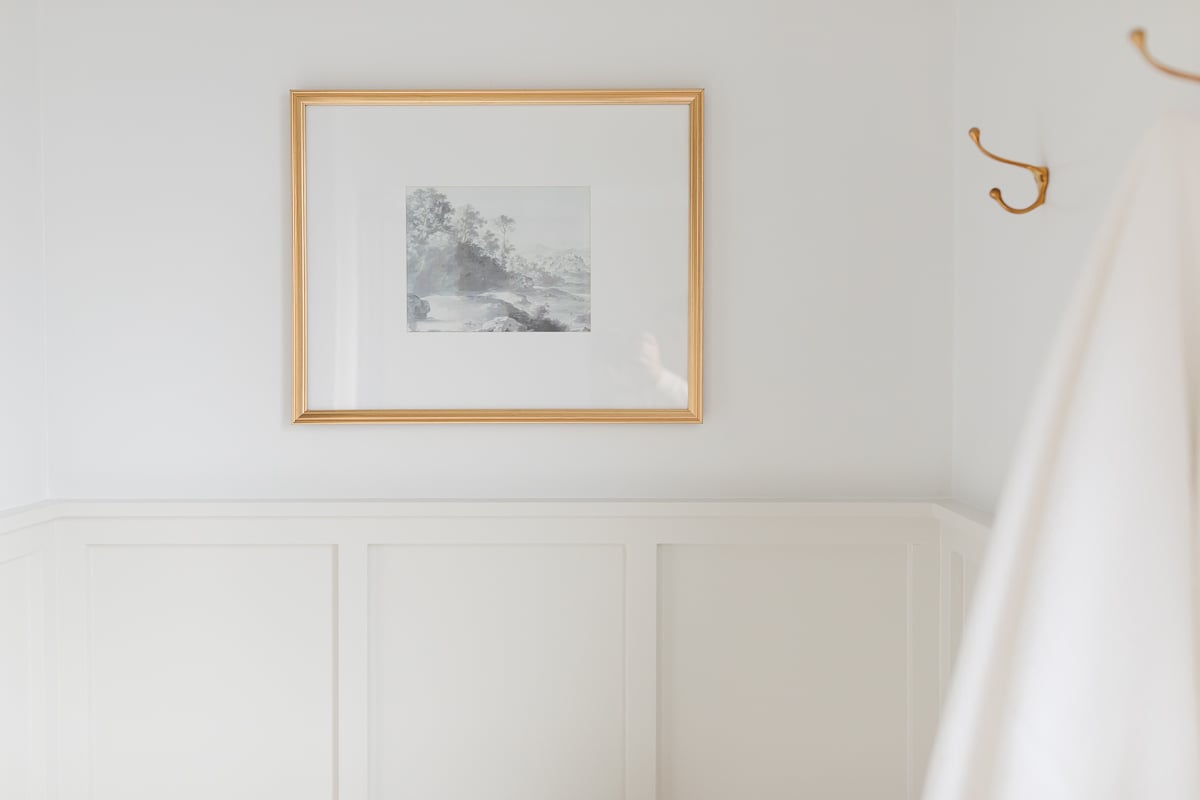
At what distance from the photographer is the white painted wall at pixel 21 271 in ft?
4.40

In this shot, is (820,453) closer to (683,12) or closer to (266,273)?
(683,12)

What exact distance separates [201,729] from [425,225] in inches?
36.0

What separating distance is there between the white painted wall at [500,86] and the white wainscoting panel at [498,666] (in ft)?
0.45

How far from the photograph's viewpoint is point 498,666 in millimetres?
1422

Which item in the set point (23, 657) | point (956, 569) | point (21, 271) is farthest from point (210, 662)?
point (956, 569)

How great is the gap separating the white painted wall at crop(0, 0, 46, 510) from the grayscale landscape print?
2.00 feet

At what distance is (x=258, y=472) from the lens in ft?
4.69

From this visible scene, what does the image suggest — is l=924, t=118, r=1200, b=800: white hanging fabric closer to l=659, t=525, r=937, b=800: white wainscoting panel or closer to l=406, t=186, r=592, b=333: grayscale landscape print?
l=659, t=525, r=937, b=800: white wainscoting panel

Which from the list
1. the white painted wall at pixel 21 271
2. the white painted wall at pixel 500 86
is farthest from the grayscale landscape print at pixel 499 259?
the white painted wall at pixel 21 271

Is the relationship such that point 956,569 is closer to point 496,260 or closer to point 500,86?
point 496,260

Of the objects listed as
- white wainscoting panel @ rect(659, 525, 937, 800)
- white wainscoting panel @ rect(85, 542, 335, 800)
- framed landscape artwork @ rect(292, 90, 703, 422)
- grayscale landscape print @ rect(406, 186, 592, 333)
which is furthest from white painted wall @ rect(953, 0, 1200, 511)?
white wainscoting panel @ rect(85, 542, 335, 800)

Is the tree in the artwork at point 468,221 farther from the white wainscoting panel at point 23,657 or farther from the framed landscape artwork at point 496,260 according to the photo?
the white wainscoting panel at point 23,657

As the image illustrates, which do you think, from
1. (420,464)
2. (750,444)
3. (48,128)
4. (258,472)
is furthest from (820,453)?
(48,128)

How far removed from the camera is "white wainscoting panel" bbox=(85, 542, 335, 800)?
1422mm
